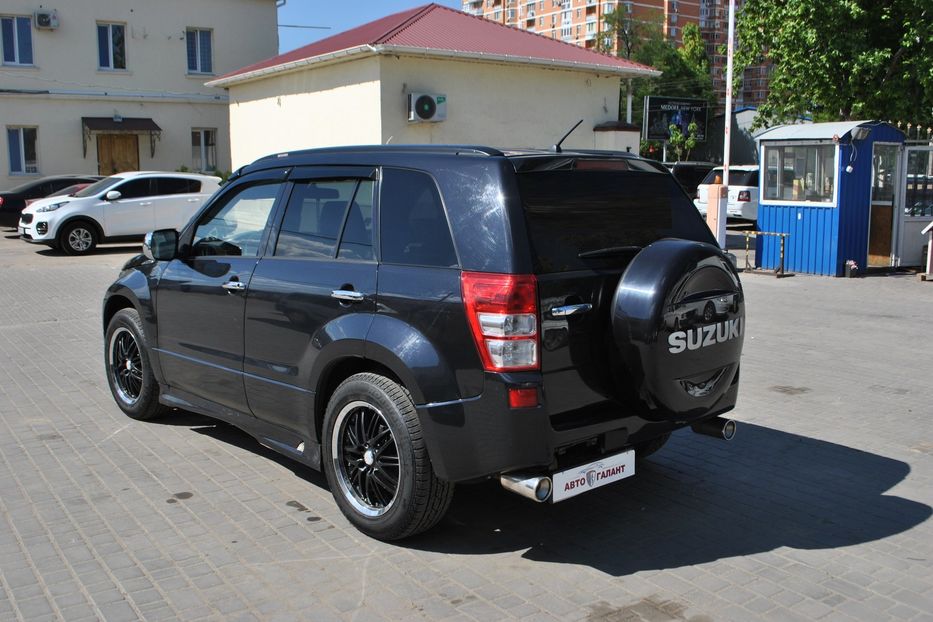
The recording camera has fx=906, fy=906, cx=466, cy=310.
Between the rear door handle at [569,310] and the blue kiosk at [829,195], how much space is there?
485 inches

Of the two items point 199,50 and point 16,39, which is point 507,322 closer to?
point 16,39

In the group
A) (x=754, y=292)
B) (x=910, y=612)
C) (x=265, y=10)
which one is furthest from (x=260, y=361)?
(x=265, y=10)

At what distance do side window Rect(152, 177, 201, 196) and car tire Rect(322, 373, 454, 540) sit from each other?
16977mm

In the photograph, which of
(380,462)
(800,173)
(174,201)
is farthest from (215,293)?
(174,201)

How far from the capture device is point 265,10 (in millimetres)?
34500

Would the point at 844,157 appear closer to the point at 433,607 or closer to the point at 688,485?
the point at 688,485

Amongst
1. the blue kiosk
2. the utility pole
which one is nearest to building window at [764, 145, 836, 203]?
the blue kiosk

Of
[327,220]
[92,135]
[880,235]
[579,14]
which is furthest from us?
[579,14]

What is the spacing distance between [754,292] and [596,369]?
34.0 ft

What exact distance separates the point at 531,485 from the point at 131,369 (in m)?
3.86

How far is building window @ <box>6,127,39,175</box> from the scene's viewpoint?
3086 centimetres

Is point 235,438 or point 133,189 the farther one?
point 133,189

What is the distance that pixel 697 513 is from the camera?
4.90m

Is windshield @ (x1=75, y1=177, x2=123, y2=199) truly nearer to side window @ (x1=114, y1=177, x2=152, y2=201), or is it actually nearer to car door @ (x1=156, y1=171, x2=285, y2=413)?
side window @ (x1=114, y1=177, x2=152, y2=201)
